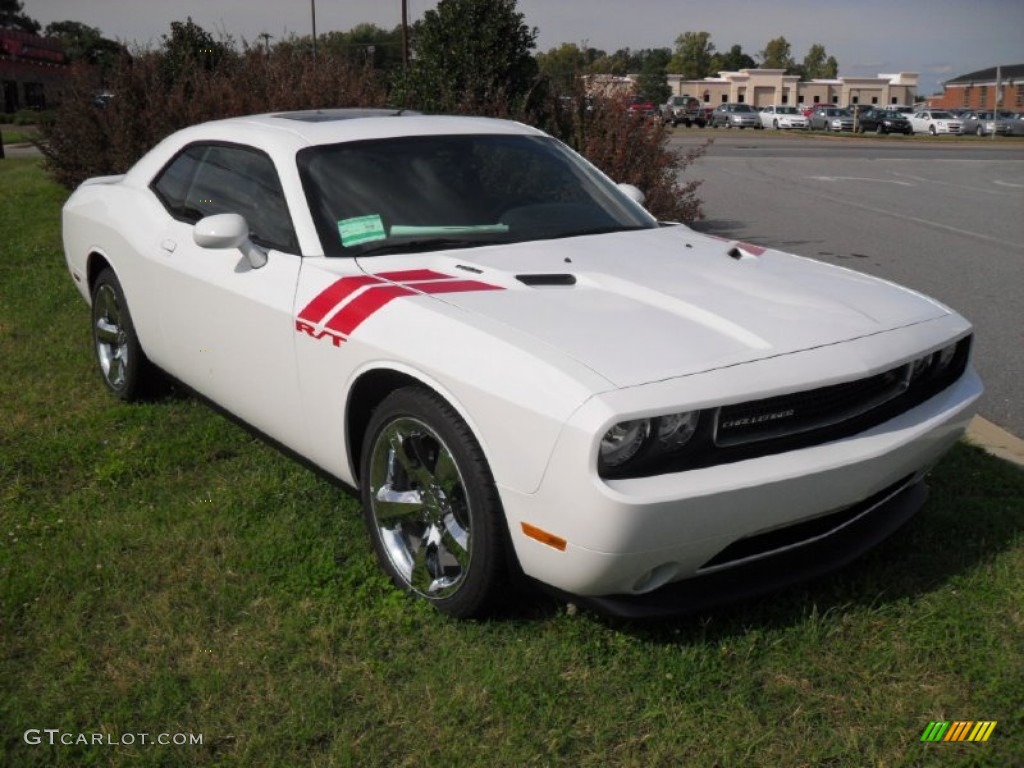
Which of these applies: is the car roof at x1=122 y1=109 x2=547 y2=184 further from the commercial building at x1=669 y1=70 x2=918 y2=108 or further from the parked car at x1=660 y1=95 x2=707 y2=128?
the commercial building at x1=669 y1=70 x2=918 y2=108

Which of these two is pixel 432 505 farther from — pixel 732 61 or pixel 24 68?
pixel 732 61

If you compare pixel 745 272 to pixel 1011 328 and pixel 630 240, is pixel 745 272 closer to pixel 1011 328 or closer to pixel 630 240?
pixel 630 240

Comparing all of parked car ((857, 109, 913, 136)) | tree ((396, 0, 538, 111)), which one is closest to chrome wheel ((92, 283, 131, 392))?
tree ((396, 0, 538, 111))

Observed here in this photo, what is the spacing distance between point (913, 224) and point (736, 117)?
4551 cm

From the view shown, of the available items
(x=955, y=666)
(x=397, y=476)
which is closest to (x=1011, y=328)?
(x=955, y=666)

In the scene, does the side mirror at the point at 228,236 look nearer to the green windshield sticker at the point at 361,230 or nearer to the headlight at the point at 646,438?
the green windshield sticker at the point at 361,230

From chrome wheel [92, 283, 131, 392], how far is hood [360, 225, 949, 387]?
220cm

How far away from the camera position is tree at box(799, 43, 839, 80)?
148625 millimetres

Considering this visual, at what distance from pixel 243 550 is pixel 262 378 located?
637mm

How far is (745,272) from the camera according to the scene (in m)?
3.76

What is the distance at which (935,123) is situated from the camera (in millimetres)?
51094

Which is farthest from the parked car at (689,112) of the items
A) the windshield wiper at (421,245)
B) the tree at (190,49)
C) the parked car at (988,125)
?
the windshield wiper at (421,245)

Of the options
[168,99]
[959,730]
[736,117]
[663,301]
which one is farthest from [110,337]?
[736,117]

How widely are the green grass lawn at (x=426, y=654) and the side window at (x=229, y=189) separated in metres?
1.09
